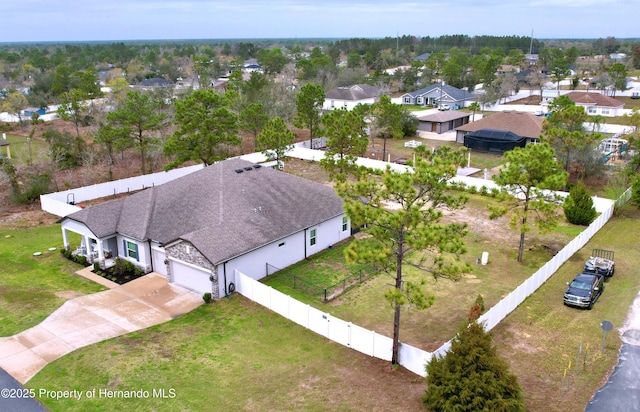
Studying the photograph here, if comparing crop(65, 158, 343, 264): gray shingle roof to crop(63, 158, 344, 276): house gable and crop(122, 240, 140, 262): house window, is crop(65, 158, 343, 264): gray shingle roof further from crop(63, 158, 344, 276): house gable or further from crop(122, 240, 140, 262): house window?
crop(122, 240, 140, 262): house window

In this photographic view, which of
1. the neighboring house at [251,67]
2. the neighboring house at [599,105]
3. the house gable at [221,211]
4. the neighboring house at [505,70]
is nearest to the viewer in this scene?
the house gable at [221,211]

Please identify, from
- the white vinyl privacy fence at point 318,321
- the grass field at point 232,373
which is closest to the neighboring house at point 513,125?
the white vinyl privacy fence at point 318,321

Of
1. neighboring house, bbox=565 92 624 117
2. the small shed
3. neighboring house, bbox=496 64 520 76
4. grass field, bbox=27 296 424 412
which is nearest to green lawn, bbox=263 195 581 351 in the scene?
grass field, bbox=27 296 424 412

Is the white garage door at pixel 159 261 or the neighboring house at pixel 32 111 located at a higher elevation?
the neighboring house at pixel 32 111

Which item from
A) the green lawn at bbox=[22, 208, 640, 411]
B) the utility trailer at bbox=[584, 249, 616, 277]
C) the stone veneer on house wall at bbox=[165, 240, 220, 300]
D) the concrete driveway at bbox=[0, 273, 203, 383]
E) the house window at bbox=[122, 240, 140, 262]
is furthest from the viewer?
the house window at bbox=[122, 240, 140, 262]

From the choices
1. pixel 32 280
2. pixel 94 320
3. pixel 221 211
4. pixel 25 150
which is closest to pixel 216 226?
pixel 221 211

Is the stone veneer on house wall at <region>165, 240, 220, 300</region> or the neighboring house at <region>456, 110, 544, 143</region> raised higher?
the neighboring house at <region>456, 110, 544, 143</region>

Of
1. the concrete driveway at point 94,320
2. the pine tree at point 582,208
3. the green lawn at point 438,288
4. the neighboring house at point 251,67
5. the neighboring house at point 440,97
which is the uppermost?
the neighboring house at point 251,67

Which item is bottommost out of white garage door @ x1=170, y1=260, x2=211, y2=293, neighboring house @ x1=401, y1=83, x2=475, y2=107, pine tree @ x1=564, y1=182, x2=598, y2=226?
white garage door @ x1=170, y1=260, x2=211, y2=293

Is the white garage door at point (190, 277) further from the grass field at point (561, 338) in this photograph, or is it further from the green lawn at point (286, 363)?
the grass field at point (561, 338)
